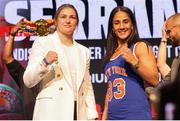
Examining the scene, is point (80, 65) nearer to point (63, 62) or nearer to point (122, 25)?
point (63, 62)

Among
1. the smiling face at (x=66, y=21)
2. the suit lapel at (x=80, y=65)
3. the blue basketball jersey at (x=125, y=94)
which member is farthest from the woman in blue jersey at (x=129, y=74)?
the smiling face at (x=66, y=21)

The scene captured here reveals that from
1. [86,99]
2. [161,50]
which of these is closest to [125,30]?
[86,99]

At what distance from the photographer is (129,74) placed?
207 centimetres

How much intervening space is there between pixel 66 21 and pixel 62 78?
0.39 m

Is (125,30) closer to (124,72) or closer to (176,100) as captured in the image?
(124,72)

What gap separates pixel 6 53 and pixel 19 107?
0.53 metres

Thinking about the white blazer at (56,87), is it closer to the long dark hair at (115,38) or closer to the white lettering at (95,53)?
the long dark hair at (115,38)

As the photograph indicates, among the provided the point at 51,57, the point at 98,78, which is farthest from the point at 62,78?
the point at 98,78

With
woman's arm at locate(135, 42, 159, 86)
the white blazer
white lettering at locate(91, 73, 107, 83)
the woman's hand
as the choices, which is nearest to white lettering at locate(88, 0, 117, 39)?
white lettering at locate(91, 73, 107, 83)

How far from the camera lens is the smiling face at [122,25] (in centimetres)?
217

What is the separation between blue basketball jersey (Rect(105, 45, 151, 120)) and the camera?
2.01 metres

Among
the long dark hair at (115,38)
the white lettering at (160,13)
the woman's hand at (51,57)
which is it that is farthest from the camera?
the white lettering at (160,13)

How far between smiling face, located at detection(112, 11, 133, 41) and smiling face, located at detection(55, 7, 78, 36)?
11.1 inches

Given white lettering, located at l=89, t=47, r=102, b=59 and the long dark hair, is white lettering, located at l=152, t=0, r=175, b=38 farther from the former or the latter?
the long dark hair
